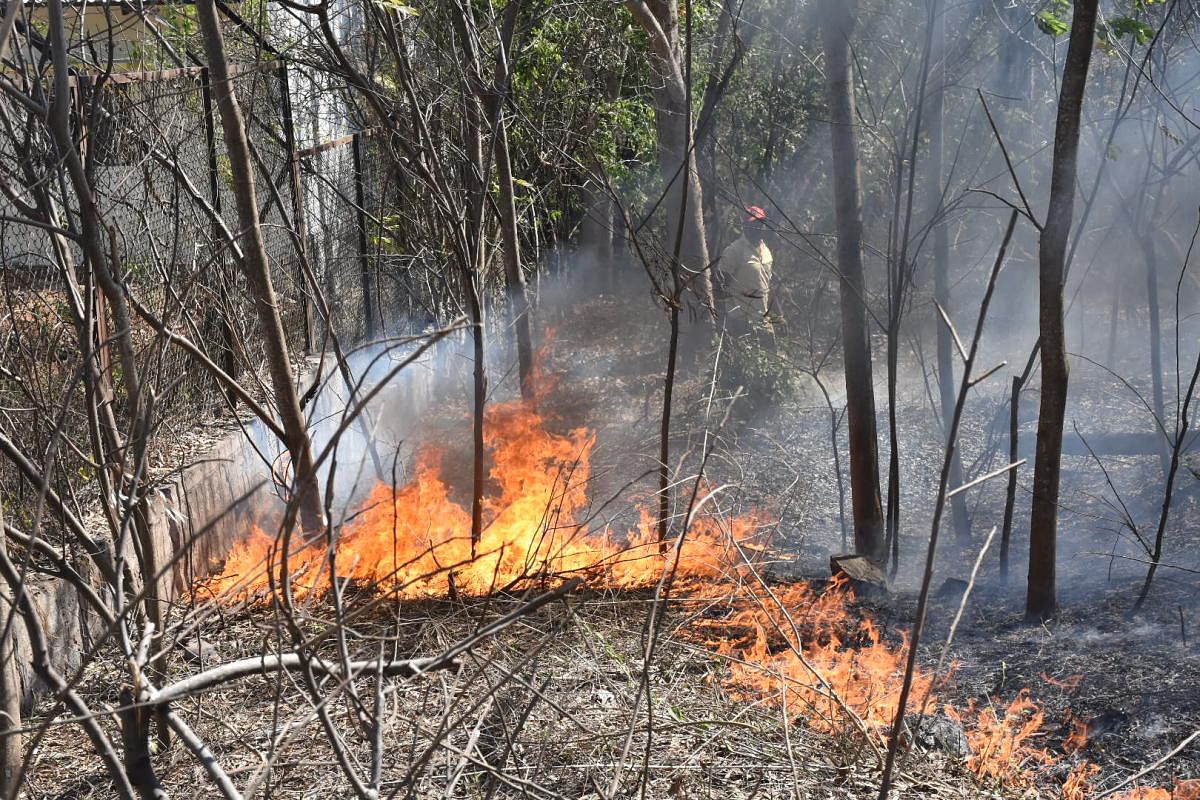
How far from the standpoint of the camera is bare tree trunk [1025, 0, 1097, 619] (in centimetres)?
548

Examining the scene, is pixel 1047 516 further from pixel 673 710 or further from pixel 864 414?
pixel 673 710

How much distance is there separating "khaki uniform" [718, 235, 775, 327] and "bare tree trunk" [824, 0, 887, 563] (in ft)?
16.4

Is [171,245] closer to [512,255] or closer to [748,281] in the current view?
[512,255]

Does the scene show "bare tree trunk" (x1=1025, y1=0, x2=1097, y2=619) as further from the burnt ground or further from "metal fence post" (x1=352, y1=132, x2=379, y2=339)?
"metal fence post" (x1=352, y1=132, x2=379, y2=339)

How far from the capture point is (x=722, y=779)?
387 cm

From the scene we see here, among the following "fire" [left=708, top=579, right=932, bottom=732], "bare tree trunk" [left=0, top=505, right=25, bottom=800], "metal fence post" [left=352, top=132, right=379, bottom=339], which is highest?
"metal fence post" [left=352, top=132, right=379, bottom=339]

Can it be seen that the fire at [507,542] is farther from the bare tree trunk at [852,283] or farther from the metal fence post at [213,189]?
the metal fence post at [213,189]

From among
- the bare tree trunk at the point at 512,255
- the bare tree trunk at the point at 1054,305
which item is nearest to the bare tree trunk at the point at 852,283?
the bare tree trunk at the point at 1054,305

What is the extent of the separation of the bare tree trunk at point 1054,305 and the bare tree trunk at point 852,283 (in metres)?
1.62

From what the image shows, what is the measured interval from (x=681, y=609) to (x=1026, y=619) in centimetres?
221

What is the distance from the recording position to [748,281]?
1325 cm

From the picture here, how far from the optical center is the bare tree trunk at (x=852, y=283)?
7.36 metres

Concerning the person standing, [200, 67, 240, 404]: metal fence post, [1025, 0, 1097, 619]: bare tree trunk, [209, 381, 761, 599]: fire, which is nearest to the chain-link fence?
Result: [200, 67, 240, 404]: metal fence post

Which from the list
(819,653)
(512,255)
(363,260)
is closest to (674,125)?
(363,260)
